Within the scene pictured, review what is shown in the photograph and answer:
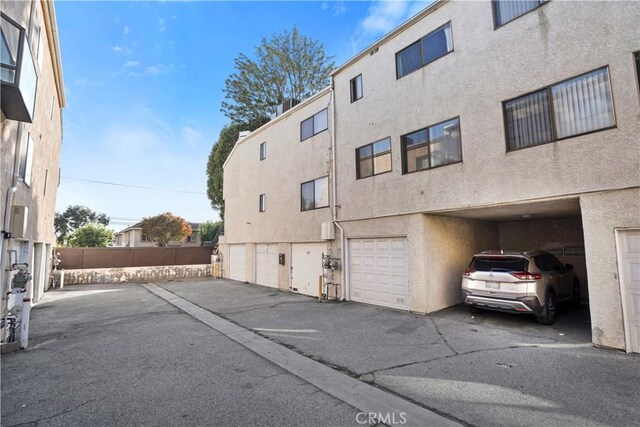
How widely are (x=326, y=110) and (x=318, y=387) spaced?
1026 centimetres

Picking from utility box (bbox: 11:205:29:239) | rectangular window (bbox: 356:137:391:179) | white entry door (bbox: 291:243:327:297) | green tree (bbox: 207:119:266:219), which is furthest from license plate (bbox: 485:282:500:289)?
green tree (bbox: 207:119:266:219)

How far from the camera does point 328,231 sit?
36.5ft

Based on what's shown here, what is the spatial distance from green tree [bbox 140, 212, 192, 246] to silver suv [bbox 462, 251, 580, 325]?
120ft

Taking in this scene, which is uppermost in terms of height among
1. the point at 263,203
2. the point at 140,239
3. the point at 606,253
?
the point at 263,203

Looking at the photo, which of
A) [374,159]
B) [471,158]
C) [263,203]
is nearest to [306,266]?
[263,203]

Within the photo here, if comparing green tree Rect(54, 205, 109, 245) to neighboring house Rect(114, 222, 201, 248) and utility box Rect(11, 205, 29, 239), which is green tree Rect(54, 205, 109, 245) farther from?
utility box Rect(11, 205, 29, 239)

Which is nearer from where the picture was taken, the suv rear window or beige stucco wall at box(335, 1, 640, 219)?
beige stucco wall at box(335, 1, 640, 219)

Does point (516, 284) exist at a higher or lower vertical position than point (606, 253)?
lower

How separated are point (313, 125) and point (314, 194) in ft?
9.66

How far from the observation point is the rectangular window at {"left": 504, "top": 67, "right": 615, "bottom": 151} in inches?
222

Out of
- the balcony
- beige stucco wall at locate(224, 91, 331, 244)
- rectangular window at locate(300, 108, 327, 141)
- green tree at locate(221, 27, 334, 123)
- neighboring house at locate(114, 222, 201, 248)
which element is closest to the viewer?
the balcony

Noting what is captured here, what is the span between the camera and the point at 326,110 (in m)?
12.1

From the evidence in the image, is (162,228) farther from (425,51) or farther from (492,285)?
(492,285)

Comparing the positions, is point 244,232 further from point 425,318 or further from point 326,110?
point 425,318
